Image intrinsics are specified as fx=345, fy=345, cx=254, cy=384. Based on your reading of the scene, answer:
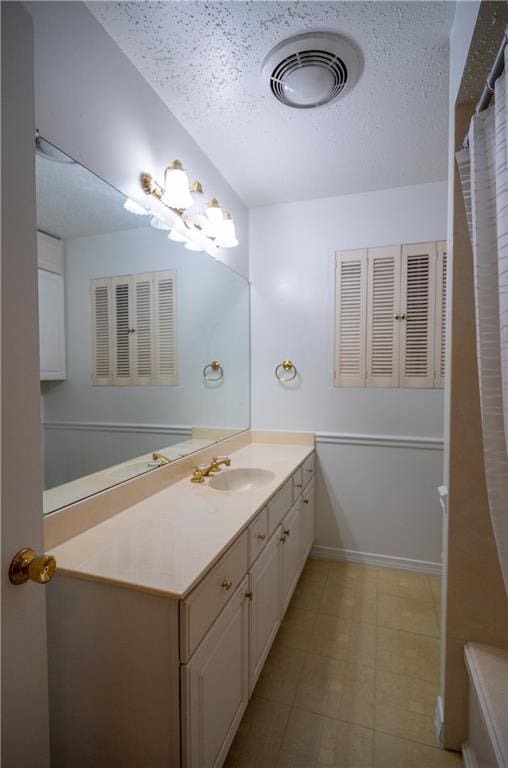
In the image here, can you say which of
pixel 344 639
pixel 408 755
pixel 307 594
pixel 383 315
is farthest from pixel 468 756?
pixel 383 315

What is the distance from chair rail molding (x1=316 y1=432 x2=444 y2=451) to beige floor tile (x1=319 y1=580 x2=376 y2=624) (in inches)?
34.5

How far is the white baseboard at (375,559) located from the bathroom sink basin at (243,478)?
0.95 m

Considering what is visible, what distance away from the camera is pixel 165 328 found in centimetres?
163

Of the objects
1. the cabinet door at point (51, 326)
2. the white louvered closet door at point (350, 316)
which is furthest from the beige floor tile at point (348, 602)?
the cabinet door at point (51, 326)

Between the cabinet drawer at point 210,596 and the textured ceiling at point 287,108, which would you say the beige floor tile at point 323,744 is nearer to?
the cabinet drawer at point 210,596

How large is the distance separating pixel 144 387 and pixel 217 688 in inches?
41.9

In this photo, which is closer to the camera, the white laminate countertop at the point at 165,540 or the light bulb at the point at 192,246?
the white laminate countertop at the point at 165,540

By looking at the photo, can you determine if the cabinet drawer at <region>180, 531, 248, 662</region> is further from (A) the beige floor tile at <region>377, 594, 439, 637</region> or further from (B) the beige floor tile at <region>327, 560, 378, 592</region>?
(B) the beige floor tile at <region>327, 560, 378, 592</region>

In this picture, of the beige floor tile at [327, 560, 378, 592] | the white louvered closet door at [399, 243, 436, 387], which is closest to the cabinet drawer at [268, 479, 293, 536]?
the beige floor tile at [327, 560, 378, 592]

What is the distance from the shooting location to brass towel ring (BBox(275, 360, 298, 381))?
2.44m

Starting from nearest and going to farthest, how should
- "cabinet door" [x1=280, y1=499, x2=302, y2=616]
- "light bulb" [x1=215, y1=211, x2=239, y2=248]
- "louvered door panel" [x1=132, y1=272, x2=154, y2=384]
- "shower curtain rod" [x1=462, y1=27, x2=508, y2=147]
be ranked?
"shower curtain rod" [x1=462, y1=27, x2=508, y2=147], "louvered door panel" [x1=132, y1=272, x2=154, y2=384], "cabinet door" [x1=280, y1=499, x2=302, y2=616], "light bulb" [x1=215, y1=211, x2=239, y2=248]

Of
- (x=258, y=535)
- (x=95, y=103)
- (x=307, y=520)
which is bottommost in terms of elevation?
(x=307, y=520)

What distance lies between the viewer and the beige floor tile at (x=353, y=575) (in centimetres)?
214

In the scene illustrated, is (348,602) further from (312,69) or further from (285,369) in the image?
(312,69)
